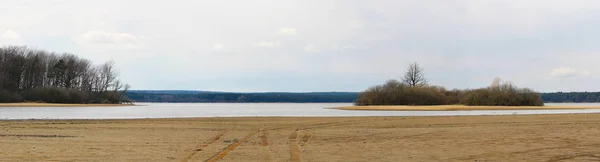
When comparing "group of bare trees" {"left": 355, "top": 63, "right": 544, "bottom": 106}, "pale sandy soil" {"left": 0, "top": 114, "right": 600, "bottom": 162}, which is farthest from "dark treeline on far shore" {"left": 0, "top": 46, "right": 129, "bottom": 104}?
"pale sandy soil" {"left": 0, "top": 114, "right": 600, "bottom": 162}

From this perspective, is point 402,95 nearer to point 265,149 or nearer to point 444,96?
point 444,96

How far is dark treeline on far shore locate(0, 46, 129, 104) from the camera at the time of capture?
3898 inches

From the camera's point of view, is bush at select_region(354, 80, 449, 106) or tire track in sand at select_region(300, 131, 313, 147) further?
bush at select_region(354, 80, 449, 106)

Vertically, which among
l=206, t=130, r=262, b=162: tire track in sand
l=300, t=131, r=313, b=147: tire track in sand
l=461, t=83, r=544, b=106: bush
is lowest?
l=206, t=130, r=262, b=162: tire track in sand

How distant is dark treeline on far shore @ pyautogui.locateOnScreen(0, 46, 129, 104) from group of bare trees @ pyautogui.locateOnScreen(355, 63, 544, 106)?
53.3 metres

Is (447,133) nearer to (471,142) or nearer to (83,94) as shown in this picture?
(471,142)

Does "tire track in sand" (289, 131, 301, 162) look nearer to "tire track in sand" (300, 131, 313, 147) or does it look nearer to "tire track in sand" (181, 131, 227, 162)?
"tire track in sand" (300, 131, 313, 147)

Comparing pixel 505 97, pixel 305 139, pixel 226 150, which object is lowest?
pixel 226 150

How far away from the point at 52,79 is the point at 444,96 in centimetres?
7414

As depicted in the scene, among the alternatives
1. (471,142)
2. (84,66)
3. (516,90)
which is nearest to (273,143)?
(471,142)

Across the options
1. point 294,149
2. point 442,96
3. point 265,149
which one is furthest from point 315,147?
point 442,96

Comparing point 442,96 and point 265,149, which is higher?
point 442,96

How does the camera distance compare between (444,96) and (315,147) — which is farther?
(444,96)

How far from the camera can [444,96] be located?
91688mm
